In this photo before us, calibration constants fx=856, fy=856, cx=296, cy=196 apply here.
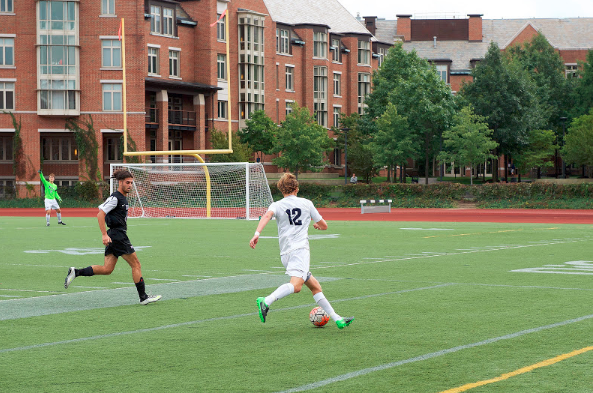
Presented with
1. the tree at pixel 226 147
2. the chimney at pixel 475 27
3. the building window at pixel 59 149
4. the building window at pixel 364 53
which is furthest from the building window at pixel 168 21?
the chimney at pixel 475 27

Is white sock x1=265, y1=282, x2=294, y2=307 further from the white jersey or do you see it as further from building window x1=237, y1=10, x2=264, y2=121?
building window x1=237, y1=10, x2=264, y2=121

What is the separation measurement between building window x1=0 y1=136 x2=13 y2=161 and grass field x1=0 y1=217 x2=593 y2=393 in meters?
47.1

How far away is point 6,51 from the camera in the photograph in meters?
59.5

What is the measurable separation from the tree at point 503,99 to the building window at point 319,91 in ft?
49.0

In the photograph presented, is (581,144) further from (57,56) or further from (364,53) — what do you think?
(57,56)

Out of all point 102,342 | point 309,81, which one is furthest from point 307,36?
point 102,342

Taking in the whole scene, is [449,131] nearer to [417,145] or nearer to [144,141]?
[417,145]

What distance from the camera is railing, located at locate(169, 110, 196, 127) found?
64.9 m

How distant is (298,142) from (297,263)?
58477 mm

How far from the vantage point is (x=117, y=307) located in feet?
37.0

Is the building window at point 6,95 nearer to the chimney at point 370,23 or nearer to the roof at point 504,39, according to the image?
the roof at point 504,39

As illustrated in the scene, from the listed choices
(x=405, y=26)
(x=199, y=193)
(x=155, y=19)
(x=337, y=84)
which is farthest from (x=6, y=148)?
(x=405, y=26)

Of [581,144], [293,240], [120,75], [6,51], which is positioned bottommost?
[293,240]

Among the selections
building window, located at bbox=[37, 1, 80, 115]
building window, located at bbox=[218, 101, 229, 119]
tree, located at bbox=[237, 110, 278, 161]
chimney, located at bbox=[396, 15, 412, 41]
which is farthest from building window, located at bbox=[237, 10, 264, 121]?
chimney, located at bbox=[396, 15, 412, 41]
